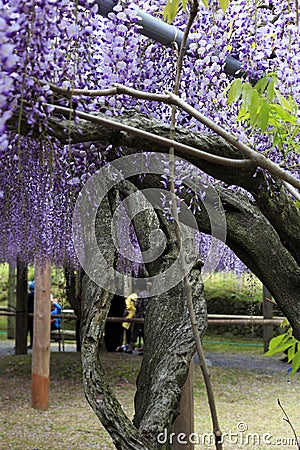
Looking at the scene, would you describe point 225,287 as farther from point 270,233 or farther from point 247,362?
point 270,233

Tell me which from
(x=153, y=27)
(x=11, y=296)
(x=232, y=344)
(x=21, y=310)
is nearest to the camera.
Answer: (x=153, y=27)

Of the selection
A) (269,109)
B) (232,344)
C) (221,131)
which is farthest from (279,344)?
(232,344)

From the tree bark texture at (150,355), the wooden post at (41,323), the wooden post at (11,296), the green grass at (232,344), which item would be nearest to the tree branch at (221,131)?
the tree bark texture at (150,355)

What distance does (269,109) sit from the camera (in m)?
1.27

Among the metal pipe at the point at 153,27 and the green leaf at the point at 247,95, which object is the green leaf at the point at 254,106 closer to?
the green leaf at the point at 247,95

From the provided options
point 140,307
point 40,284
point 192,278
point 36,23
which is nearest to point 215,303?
point 140,307

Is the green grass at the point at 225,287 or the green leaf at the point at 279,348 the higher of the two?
the green grass at the point at 225,287

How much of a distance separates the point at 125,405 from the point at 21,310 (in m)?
2.34

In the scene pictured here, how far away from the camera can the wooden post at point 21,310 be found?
6.86 meters

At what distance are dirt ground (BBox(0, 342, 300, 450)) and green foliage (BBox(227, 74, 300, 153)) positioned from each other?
2.27 meters

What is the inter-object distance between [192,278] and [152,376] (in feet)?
1.16

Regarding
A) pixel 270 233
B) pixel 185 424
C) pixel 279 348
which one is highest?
pixel 270 233

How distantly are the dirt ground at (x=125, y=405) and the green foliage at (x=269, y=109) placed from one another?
7.46ft

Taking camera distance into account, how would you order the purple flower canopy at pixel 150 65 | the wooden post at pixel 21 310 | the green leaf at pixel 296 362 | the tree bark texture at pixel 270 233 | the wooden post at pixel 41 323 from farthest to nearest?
the wooden post at pixel 21 310 < the wooden post at pixel 41 323 < the green leaf at pixel 296 362 < the tree bark texture at pixel 270 233 < the purple flower canopy at pixel 150 65
